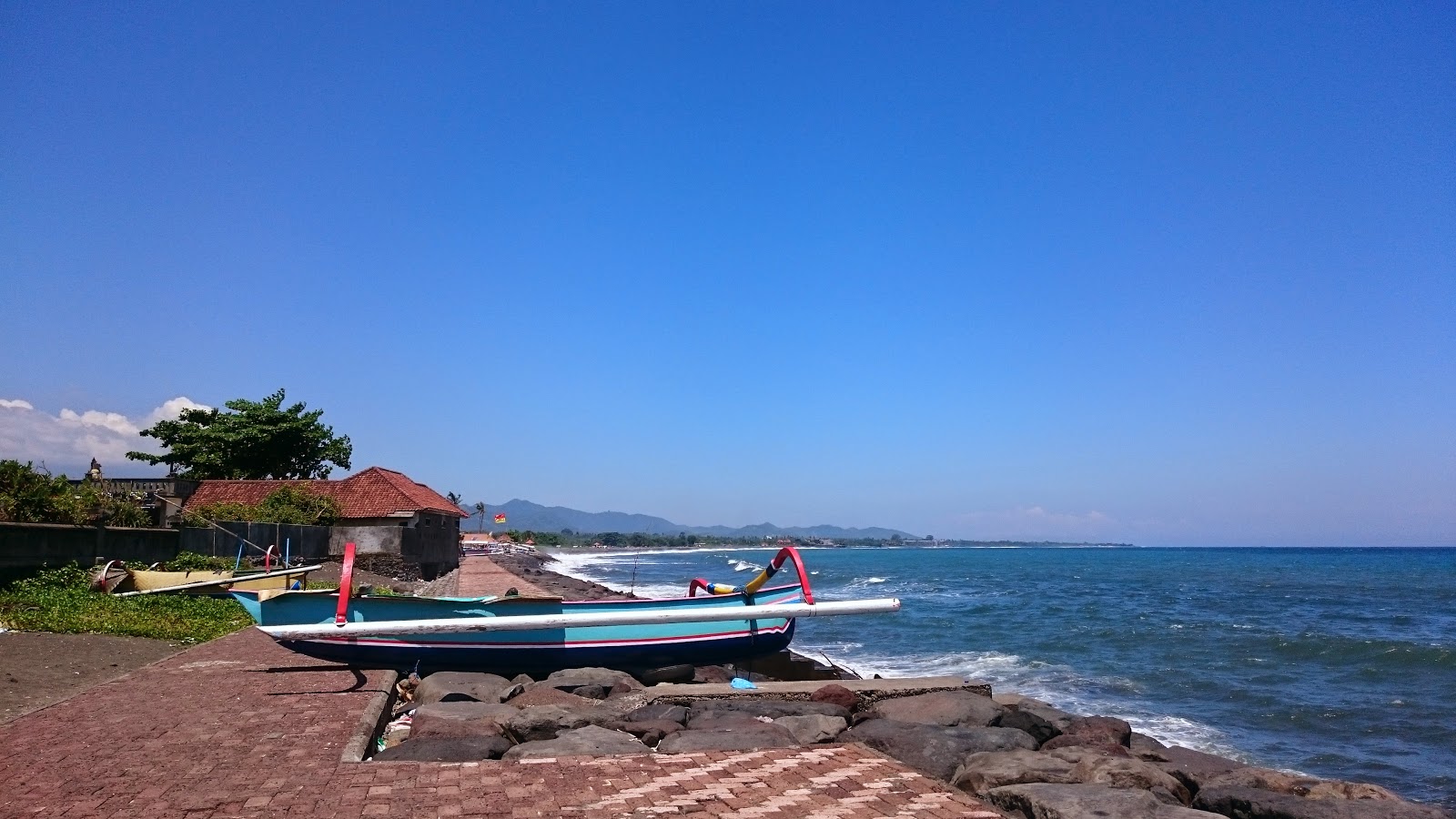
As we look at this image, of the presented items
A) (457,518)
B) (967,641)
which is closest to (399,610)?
(967,641)

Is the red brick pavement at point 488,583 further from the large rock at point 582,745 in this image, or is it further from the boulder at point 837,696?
the large rock at point 582,745

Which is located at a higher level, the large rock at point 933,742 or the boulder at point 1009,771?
the boulder at point 1009,771

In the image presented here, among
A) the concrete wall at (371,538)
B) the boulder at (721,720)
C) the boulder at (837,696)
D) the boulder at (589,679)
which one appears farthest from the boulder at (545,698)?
the concrete wall at (371,538)

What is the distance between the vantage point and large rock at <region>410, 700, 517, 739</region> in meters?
8.09

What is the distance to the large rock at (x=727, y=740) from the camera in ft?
23.9

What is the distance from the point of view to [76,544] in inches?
746

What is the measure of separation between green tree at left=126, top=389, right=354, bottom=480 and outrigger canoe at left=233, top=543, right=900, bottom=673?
29.6 m

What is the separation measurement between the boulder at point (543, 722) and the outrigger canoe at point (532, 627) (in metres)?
2.08

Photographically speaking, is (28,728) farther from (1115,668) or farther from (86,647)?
(1115,668)

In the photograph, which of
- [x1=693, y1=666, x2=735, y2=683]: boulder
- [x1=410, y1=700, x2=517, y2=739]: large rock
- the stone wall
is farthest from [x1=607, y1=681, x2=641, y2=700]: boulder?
the stone wall

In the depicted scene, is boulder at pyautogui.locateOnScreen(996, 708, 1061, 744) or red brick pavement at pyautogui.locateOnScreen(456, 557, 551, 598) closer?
boulder at pyautogui.locateOnScreen(996, 708, 1061, 744)

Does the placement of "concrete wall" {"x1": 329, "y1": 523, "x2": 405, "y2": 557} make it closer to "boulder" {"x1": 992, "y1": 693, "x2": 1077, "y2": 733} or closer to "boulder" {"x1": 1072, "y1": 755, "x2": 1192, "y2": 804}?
"boulder" {"x1": 992, "y1": 693, "x2": 1077, "y2": 733}

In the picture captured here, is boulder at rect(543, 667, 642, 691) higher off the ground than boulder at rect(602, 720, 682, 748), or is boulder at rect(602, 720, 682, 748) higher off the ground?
boulder at rect(602, 720, 682, 748)

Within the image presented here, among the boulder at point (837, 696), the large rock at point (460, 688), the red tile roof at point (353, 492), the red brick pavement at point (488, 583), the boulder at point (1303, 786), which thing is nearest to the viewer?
the boulder at point (1303, 786)
